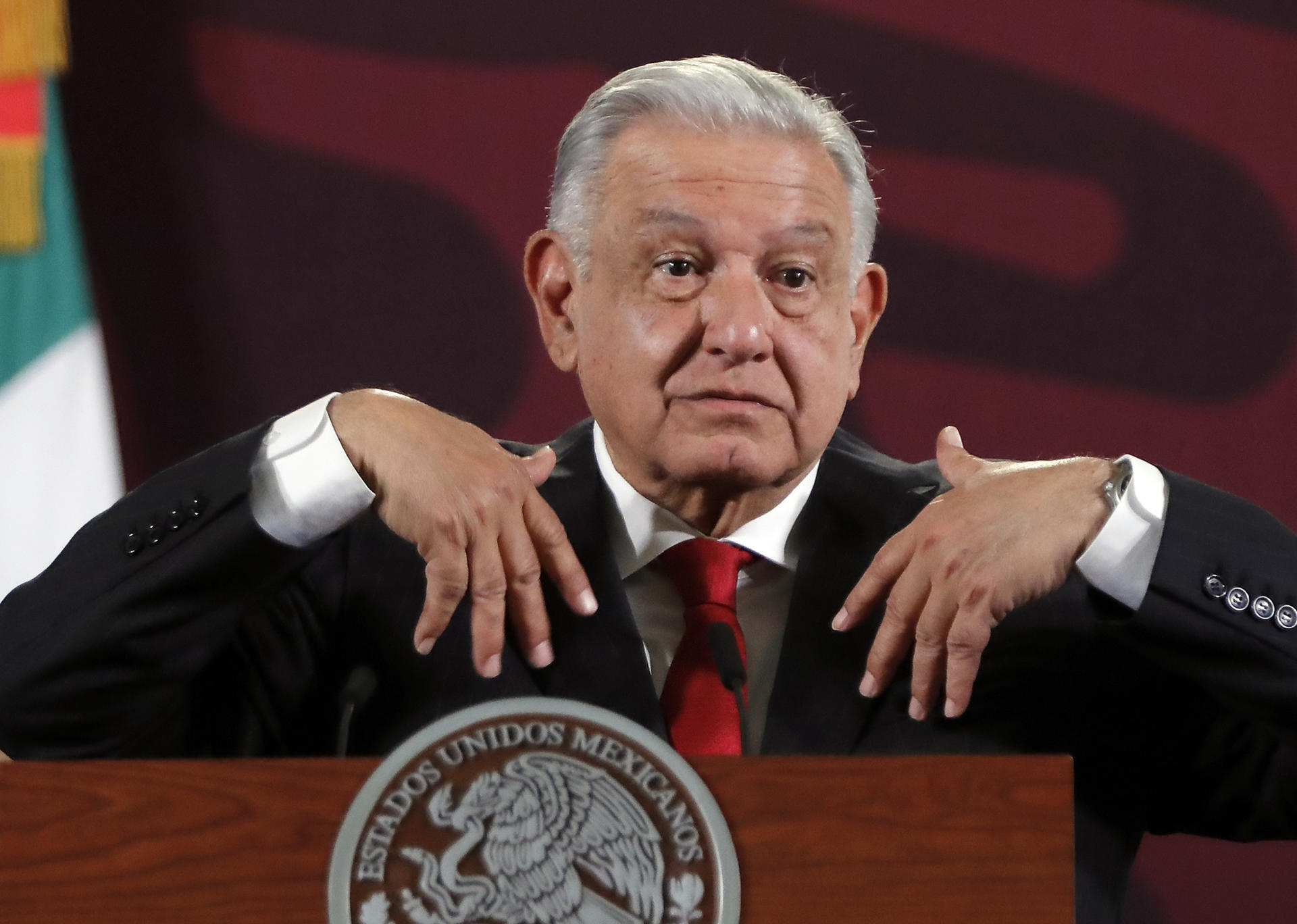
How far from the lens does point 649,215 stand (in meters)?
1.60

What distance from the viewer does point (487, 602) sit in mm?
1271

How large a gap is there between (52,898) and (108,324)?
5.74 feet

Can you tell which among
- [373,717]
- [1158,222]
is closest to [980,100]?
[1158,222]

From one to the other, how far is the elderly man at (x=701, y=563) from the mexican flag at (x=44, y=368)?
105cm

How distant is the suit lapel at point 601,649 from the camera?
139cm

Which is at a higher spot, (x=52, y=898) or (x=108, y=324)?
(x=52, y=898)

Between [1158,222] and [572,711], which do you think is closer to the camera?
[572,711]

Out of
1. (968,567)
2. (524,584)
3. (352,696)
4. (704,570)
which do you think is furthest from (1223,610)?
(352,696)

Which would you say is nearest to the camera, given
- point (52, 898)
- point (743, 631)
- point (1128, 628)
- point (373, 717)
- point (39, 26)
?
point (52, 898)

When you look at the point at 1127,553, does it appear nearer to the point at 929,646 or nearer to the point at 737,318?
the point at 929,646

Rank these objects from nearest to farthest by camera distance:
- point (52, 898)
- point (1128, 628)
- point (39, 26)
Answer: point (52, 898) → point (1128, 628) → point (39, 26)

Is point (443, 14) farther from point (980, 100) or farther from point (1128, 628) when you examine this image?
point (1128, 628)

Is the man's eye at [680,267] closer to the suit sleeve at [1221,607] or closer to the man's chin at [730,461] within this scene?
the man's chin at [730,461]

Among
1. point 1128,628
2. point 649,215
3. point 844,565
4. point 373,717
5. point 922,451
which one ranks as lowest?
point 922,451
